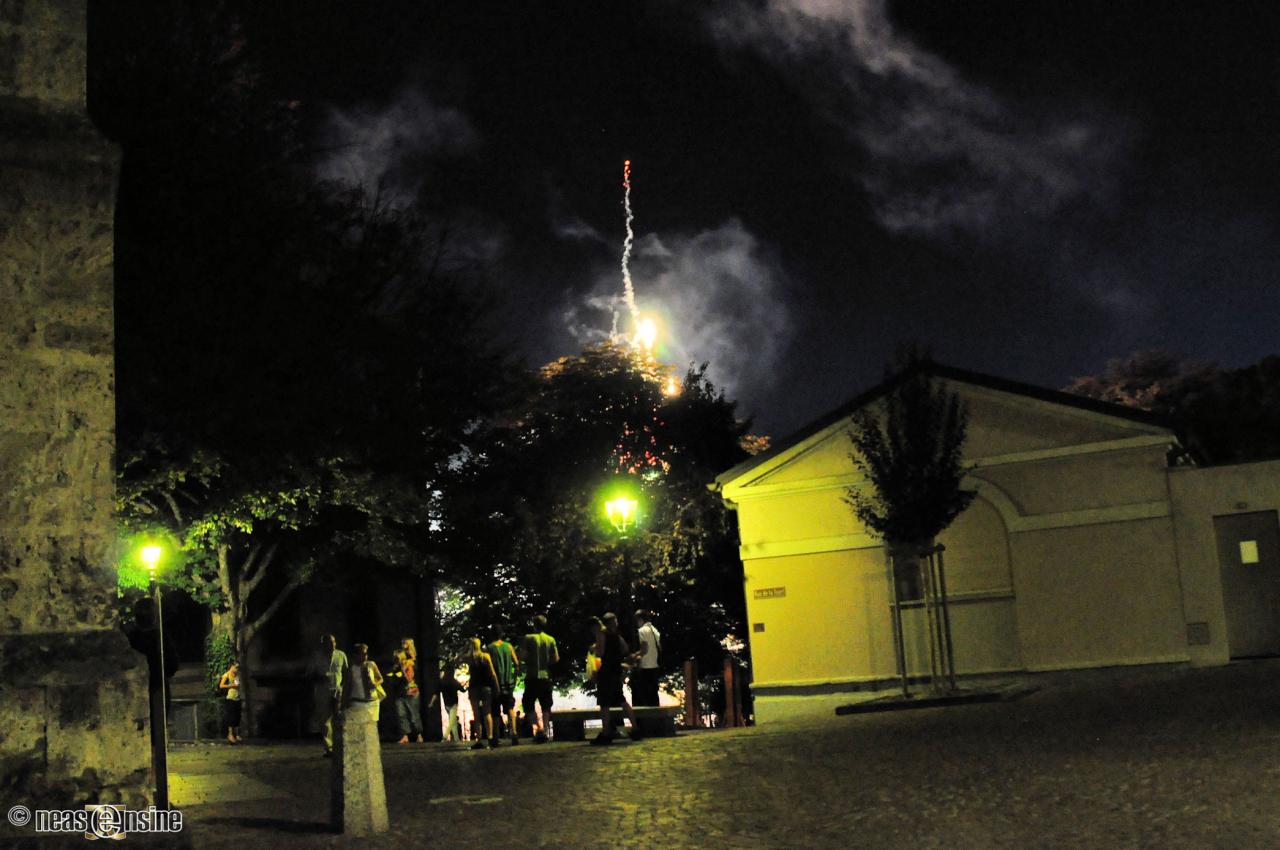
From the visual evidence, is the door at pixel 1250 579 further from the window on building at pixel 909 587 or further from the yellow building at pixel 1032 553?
Answer: the window on building at pixel 909 587

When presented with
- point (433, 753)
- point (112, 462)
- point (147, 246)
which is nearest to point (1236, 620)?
point (433, 753)

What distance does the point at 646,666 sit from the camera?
21.3m

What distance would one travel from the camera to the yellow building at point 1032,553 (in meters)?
23.1

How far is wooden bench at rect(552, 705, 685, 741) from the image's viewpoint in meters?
19.4

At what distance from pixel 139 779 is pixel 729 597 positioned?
104ft

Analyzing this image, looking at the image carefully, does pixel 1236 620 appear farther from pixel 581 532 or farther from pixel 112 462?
pixel 112 462

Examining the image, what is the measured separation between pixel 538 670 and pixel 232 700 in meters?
8.64

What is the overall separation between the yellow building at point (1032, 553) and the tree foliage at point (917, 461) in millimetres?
2437

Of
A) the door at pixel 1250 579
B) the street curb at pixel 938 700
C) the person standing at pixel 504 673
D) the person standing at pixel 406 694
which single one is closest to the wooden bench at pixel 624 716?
the person standing at pixel 504 673

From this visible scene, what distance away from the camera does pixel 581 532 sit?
1391 inches

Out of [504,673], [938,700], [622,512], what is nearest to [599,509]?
[622,512]

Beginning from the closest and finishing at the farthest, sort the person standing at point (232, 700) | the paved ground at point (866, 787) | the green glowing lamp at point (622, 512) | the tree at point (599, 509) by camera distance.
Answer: the paved ground at point (866, 787)
the green glowing lamp at point (622, 512)
the person standing at point (232, 700)
the tree at point (599, 509)

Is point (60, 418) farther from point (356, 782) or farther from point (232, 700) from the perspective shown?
point (232, 700)

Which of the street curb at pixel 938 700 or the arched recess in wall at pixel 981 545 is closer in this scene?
the street curb at pixel 938 700
